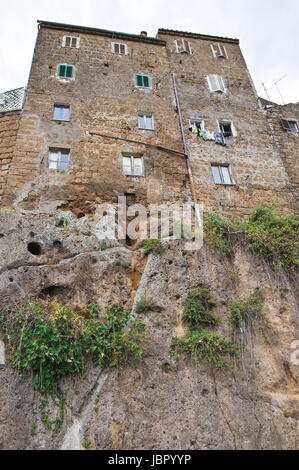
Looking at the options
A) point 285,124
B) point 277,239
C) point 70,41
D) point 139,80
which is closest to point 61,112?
point 139,80

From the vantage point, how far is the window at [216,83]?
16219mm

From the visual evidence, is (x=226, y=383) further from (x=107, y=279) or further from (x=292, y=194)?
(x=292, y=194)

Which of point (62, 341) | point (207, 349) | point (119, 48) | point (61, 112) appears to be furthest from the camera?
point (119, 48)

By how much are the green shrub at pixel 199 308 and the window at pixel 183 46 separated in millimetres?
13869

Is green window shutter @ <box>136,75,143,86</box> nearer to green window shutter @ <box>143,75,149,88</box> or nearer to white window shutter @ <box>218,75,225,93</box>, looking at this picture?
green window shutter @ <box>143,75,149,88</box>

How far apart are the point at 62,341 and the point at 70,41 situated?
14.1 metres

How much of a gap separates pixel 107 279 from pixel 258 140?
32.4ft

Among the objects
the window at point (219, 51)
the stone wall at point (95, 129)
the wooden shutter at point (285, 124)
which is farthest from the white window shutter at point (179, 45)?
the wooden shutter at point (285, 124)

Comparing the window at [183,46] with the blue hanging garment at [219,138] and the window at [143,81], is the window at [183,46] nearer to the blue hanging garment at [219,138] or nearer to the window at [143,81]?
the window at [143,81]

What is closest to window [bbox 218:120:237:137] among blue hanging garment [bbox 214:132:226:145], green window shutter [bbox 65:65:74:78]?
blue hanging garment [bbox 214:132:226:145]

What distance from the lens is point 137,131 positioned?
13.6 metres

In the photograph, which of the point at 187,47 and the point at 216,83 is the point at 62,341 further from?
the point at 187,47

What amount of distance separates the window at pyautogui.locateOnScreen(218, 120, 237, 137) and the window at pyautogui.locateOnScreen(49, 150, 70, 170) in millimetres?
6831
